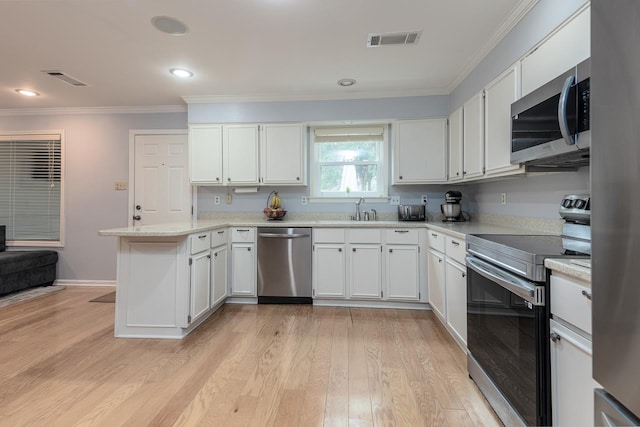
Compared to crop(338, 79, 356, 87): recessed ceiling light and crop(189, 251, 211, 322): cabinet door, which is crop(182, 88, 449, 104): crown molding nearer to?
crop(338, 79, 356, 87): recessed ceiling light

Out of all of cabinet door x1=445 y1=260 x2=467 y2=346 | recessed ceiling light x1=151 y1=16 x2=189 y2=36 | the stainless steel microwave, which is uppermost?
recessed ceiling light x1=151 y1=16 x2=189 y2=36

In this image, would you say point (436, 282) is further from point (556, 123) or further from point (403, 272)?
point (556, 123)

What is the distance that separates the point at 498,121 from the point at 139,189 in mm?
4250

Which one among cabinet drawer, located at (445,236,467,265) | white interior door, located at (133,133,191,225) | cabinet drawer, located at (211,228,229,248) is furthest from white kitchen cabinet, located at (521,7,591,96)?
white interior door, located at (133,133,191,225)

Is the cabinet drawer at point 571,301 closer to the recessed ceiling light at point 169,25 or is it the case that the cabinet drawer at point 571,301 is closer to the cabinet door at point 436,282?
the cabinet door at point 436,282

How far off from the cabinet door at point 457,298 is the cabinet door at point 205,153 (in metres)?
2.76

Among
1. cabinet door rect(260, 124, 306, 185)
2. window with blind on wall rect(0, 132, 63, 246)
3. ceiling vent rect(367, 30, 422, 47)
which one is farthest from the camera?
window with blind on wall rect(0, 132, 63, 246)

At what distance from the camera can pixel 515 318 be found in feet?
4.65

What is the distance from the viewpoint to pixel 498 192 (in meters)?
2.97

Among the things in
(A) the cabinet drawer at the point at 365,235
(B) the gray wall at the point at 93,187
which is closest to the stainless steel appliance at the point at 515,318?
(A) the cabinet drawer at the point at 365,235

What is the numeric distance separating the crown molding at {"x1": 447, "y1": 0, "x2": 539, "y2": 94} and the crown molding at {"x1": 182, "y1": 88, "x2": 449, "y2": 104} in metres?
0.48

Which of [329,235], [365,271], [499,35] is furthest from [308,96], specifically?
[365,271]

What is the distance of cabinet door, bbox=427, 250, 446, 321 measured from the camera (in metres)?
2.73

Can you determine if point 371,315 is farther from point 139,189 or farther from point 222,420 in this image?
point 139,189
